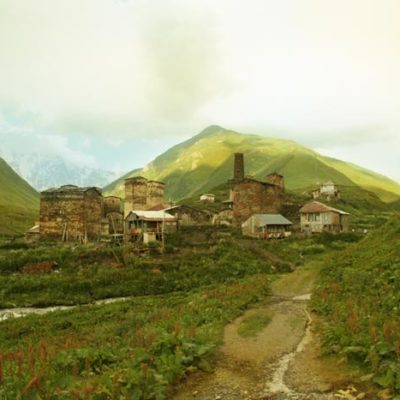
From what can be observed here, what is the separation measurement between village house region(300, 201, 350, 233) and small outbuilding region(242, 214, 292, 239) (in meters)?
6.22

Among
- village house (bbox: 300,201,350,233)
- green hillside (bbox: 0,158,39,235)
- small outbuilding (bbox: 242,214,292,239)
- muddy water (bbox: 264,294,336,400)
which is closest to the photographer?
muddy water (bbox: 264,294,336,400)

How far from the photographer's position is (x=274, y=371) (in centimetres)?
1009

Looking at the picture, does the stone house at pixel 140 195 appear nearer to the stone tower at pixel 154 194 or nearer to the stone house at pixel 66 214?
the stone tower at pixel 154 194

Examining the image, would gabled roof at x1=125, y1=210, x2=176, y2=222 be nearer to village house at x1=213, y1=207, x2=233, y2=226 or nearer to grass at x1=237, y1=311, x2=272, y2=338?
village house at x1=213, y1=207, x2=233, y2=226

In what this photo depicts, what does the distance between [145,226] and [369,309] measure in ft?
161

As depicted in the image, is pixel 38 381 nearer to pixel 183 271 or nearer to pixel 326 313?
pixel 326 313

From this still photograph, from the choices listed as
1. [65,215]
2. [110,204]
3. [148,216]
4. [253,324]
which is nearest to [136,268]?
[148,216]

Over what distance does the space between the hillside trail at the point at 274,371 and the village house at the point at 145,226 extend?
148 ft

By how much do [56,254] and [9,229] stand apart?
70839 mm

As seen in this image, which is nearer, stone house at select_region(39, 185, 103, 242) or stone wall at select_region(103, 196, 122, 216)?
stone house at select_region(39, 185, 103, 242)

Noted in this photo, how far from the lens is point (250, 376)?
384 inches

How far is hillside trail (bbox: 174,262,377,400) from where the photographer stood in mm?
8523

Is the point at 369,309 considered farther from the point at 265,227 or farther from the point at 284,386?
the point at 265,227

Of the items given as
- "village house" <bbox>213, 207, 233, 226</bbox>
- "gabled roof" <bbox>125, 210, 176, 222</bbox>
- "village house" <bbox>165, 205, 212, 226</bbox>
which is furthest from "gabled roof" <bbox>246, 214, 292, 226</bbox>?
"village house" <bbox>165, 205, 212, 226</bbox>
